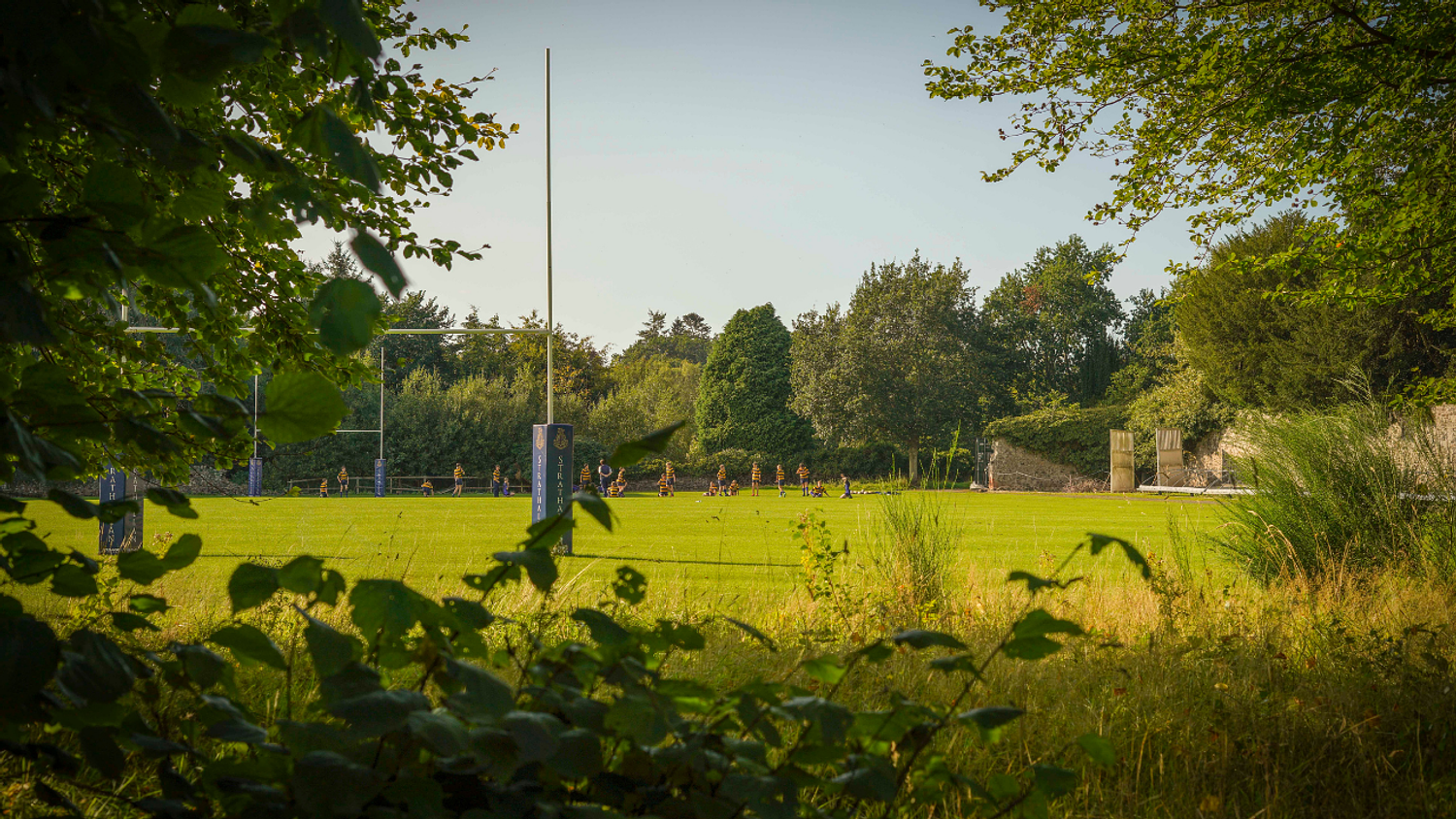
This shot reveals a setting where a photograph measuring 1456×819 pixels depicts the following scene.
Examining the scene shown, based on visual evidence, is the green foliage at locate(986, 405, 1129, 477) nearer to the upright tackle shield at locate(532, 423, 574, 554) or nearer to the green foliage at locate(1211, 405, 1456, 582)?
the upright tackle shield at locate(532, 423, 574, 554)

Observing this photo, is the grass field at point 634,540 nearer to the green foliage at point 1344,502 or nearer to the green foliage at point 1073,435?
the green foliage at point 1344,502

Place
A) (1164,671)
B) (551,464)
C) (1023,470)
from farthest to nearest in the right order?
(1023,470)
(551,464)
(1164,671)

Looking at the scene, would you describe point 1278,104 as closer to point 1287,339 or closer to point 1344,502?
point 1344,502

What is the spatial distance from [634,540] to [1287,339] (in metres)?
25.1

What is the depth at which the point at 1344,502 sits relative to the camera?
6840mm

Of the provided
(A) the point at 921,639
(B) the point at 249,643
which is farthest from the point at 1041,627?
(B) the point at 249,643

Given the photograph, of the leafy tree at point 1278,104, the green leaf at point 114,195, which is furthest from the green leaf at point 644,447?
the leafy tree at point 1278,104

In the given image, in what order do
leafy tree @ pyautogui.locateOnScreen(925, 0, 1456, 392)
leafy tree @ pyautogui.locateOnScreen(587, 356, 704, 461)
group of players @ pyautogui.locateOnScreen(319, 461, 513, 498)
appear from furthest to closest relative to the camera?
1. leafy tree @ pyautogui.locateOnScreen(587, 356, 704, 461)
2. group of players @ pyautogui.locateOnScreen(319, 461, 513, 498)
3. leafy tree @ pyautogui.locateOnScreen(925, 0, 1456, 392)

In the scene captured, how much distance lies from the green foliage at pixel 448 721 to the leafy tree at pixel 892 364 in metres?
39.6

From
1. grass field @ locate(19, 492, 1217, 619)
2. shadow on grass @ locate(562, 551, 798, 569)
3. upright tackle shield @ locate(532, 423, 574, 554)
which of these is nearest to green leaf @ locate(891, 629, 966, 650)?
grass field @ locate(19, 492, 1217, 619)

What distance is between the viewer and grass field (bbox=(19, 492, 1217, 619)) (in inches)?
293

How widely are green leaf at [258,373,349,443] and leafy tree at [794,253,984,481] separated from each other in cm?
3986

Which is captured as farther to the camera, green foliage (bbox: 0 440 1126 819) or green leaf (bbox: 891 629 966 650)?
green leaf (bbox: 891 629 966 650)

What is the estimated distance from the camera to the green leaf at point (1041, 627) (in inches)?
41.2
